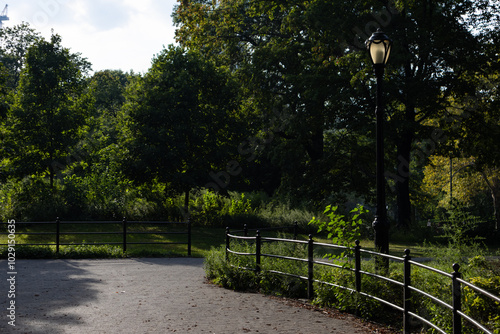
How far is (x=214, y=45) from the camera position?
109 feet

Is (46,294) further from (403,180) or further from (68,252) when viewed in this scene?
(403,180)

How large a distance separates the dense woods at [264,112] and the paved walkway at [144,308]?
15162mm

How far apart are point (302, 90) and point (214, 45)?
8030mm

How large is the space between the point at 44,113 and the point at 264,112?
551 inches

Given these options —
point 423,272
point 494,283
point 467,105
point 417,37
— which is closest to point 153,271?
point 423,272

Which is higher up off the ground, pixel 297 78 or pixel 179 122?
pixel 297 78

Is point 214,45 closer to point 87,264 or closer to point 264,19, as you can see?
point 264,19

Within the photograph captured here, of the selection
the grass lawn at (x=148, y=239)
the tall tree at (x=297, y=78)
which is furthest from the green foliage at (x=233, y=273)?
the tall tree at (x=297, y=78)

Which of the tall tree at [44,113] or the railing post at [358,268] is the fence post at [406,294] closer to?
the railing post at [358,268]

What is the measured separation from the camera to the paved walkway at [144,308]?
802 centimetres

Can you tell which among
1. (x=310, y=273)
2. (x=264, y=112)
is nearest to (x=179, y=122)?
(x=264, y=112)

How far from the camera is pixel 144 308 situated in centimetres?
952

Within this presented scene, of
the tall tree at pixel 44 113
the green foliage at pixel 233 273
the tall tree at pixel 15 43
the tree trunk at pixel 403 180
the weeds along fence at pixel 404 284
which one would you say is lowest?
the green foliage at pixel 233 273

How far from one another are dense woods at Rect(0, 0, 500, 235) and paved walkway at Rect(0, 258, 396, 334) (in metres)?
15.2
